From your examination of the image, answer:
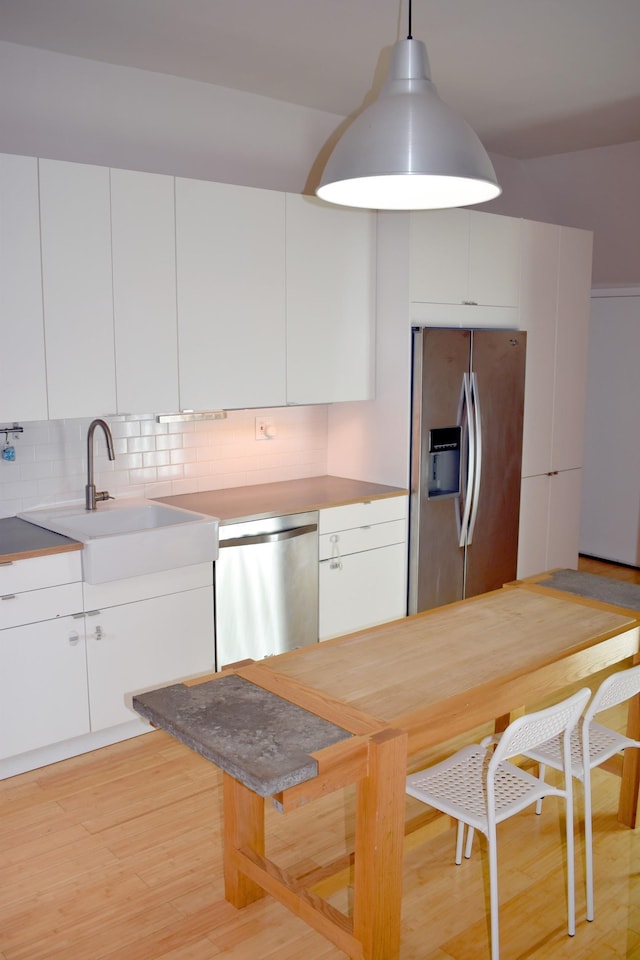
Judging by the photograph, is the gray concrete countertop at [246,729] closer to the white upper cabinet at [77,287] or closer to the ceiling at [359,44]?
the white upper cabinet at [77,287]

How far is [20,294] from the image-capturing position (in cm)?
328

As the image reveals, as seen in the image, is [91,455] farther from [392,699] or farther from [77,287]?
[392,699]

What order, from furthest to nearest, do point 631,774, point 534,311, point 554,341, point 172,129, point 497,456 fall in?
point 554,341 → point 534,311 → point 497,456 → point 172,129 → point 631,774

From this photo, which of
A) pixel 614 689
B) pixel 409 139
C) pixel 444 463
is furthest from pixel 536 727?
pixel 444 463

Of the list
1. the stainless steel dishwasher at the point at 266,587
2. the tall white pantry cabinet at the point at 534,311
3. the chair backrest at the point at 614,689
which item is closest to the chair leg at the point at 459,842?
the chair backrest at the point at 614,689

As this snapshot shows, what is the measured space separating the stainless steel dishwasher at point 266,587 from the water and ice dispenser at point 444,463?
80 centimetres

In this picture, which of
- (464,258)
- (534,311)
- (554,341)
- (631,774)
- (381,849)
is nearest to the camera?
(381,849)

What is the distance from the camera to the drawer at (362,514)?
13.5 ft

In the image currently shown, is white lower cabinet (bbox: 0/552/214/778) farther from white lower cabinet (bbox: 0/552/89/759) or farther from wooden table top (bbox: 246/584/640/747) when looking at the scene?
wooden table top (bbox: 246/584/640/747)

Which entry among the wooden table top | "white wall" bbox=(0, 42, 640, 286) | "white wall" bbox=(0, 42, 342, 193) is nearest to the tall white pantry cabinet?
"white wall" bbox=(0, 42, 640, 286)

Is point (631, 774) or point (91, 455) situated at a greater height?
point (91, 455)

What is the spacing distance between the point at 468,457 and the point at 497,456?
316 mm

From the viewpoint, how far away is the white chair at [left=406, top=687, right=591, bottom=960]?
2.19 m

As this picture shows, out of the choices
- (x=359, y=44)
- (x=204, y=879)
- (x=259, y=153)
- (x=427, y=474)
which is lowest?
(x=204, y=879)
